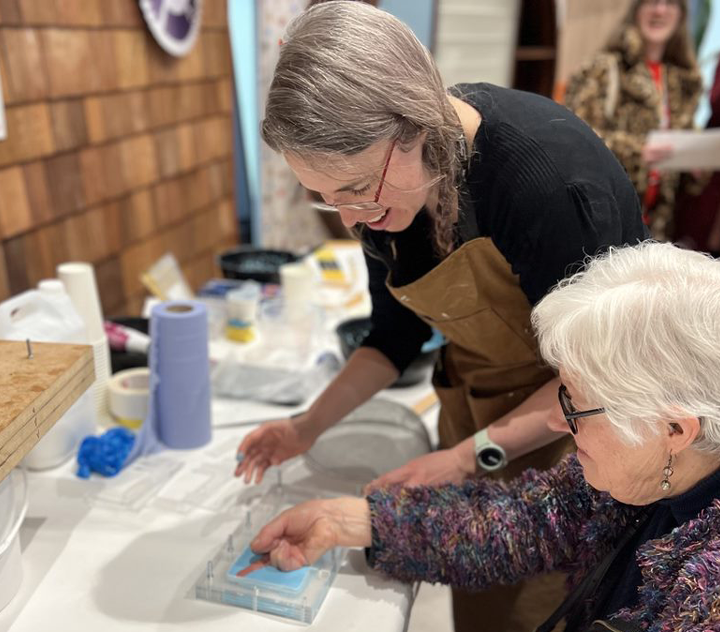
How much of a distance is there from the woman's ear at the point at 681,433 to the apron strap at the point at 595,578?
7.8 inches

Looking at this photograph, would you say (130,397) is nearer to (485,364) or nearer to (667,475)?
(485,364)

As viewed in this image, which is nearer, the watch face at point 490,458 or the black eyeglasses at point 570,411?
the black eyeglasses at point 570,411

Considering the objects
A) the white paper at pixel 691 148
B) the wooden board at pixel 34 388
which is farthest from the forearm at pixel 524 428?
the white paper at pixel 691 148

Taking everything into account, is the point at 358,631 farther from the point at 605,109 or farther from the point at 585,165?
the point at 605,109

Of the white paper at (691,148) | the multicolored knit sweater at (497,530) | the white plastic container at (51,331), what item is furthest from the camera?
the white paper at (691,148)

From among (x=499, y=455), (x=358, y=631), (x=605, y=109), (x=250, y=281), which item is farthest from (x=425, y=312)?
(x=605, y=109)

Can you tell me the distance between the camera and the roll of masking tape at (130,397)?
1417mm

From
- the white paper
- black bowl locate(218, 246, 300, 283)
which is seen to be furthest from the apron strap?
the white paper

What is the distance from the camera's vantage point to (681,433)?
2.55 ft

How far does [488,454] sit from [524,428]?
0.23ft

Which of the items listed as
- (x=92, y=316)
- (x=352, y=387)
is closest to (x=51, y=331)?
(x=92, y=316)

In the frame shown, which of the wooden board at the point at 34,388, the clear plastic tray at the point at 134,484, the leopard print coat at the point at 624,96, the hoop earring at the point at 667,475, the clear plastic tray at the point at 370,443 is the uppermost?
the leopard print coat at the point at 624,96

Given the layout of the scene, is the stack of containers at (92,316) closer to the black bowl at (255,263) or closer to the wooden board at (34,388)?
the wooden board at (34,388)

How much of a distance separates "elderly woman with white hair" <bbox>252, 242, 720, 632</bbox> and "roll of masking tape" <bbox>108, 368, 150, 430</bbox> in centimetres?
51
